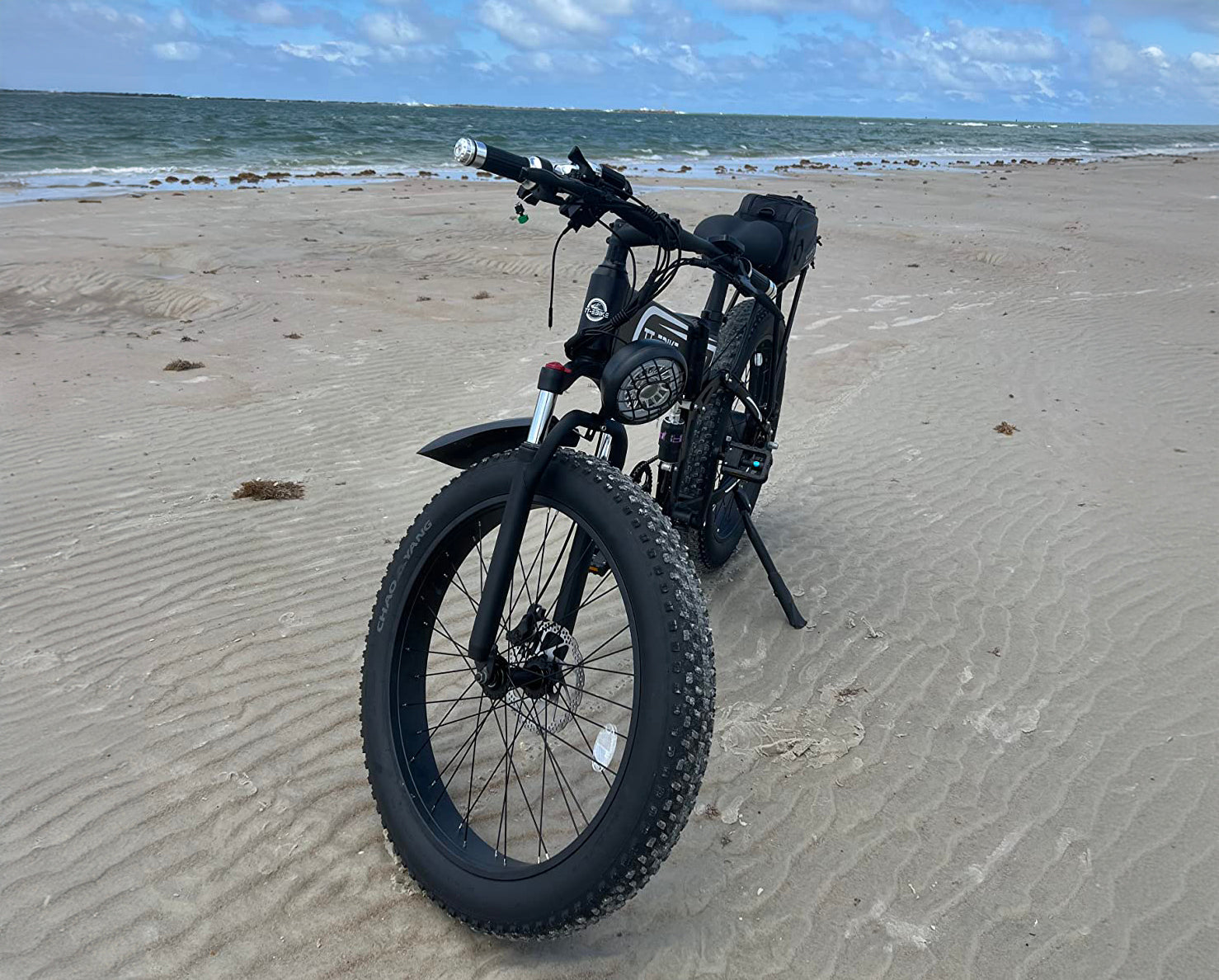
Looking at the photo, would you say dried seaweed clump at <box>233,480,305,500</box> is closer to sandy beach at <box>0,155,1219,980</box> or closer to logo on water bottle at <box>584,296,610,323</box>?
sandy beach at <box>0,155,1219,980</box>

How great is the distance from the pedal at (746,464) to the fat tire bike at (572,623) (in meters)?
0.07

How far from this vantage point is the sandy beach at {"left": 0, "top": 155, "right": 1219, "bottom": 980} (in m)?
2.55

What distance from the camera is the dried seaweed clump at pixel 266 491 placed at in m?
5.39

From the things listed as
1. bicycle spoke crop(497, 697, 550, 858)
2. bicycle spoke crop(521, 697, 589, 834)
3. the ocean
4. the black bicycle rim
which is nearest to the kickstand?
the black bicycle rim

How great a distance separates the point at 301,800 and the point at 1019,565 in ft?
11.9

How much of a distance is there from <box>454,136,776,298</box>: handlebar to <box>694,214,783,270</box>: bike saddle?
915 millimetres

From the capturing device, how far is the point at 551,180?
237cm

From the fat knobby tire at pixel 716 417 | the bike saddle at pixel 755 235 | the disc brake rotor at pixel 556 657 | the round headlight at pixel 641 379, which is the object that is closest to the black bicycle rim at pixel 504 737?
the disc brake rotor at pixel 556 657

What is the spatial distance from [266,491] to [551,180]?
3.63 metres

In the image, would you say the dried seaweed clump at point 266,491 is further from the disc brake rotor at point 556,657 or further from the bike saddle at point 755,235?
the disc brake rotor at point 556,657

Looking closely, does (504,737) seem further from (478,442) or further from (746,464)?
(746,464)

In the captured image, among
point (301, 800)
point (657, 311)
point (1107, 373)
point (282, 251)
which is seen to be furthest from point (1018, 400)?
point (282, 251)

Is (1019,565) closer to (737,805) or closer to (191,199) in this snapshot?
(737,805)

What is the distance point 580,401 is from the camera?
7.64 metres
